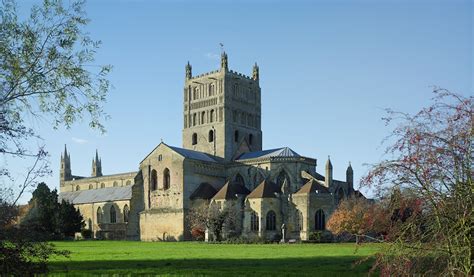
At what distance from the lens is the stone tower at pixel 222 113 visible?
302 ft

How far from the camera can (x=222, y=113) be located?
303ft

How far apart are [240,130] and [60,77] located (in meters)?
77.9

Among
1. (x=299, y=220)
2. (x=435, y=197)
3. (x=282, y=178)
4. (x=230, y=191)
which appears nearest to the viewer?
(x=435, y=197)

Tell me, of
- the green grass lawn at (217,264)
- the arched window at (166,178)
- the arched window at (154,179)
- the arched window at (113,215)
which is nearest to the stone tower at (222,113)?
the arched window at (166,178)

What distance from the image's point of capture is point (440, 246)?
40.8 ft

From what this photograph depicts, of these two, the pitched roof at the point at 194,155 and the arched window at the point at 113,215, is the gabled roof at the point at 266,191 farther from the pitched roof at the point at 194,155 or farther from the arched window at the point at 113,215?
the arched window at the point at 113,215

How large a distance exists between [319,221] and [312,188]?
13.0 ft

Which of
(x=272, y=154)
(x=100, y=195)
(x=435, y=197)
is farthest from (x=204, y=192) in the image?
(x=435, y=197)

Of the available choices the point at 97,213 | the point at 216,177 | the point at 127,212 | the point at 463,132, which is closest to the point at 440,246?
the point at 463,132

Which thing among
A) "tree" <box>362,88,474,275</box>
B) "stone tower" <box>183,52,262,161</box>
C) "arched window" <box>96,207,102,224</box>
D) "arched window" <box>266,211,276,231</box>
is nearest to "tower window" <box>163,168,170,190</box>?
"stone tower" <box>183,52,262,161</box>

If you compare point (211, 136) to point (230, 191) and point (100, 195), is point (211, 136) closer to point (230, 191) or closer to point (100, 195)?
point (230, 191)

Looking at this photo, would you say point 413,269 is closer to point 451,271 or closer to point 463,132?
point 451,271

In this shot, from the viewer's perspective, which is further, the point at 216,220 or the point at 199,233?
the point at 199,233

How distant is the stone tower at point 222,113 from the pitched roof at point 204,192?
9608 mm
